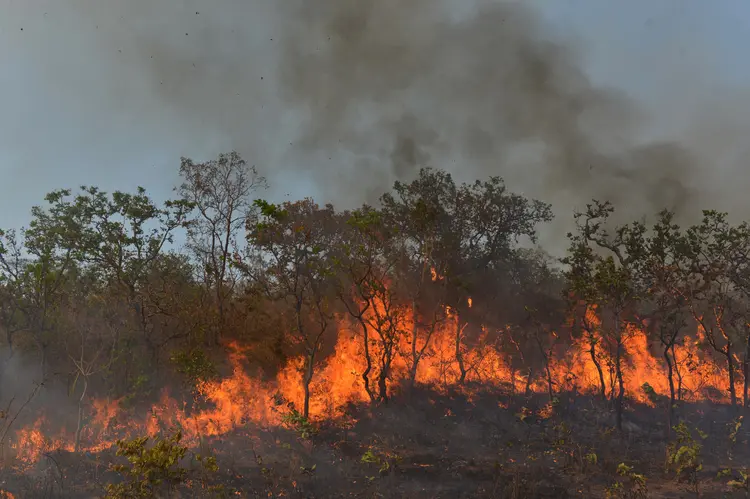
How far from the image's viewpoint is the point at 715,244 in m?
25.6

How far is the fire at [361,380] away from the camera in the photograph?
2364 cm

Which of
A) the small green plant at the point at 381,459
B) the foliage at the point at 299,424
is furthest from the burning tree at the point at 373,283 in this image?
the small green plant at the point at 381,459

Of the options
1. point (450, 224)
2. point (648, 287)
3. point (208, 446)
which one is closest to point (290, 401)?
point (208, 446)

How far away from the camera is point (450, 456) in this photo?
70.6 ft

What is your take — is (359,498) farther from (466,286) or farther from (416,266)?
(416,266)

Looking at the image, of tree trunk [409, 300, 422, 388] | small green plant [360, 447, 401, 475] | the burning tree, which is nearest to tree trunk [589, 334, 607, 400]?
the burning tree

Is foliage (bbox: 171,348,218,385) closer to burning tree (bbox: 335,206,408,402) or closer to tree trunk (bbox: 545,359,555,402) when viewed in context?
burning tree (bbox: 335,206,408,402)

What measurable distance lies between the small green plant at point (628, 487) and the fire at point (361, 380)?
9.32 meters

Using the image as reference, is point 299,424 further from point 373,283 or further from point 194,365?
point 373,283

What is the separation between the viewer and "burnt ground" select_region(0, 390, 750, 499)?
55.9 feet

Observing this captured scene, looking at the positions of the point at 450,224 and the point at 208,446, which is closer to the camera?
the point at 208,446

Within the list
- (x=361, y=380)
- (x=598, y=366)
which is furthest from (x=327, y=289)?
(x=598, y=366)

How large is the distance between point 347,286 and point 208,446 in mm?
15612

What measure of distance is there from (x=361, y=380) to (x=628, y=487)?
595 inches
